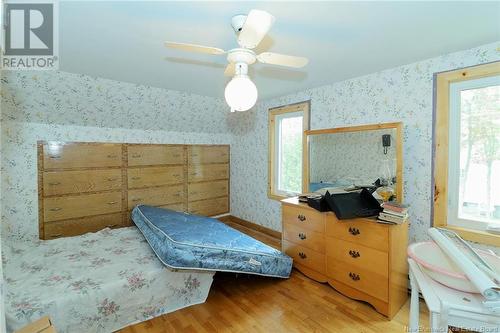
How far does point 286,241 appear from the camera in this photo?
8.85 ft

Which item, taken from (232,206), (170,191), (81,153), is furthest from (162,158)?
(232,206)

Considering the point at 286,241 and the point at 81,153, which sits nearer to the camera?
the point at 286,241

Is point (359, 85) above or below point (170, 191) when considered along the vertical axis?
above

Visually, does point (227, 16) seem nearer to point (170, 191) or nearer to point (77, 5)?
point (77, 5)

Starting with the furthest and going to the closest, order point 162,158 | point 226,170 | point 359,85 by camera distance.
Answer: point 226,170, point 162,158, point 359,85

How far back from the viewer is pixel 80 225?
3.20 meters

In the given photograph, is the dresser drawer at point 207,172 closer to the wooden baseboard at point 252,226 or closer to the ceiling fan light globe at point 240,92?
the wooden baseboard at point 252,226

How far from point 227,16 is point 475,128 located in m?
2.11

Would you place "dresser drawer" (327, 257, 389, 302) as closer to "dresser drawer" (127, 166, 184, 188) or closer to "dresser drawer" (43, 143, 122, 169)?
"dresser drawer" (127, 166, 184, 188)

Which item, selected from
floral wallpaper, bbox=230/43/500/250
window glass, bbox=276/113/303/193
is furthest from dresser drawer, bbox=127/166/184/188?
floral wallpaper, bbox=230/43/500/250

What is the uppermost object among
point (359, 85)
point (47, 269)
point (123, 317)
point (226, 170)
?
point (359, 85)

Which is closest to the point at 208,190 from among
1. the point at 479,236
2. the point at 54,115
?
the point at 54,115

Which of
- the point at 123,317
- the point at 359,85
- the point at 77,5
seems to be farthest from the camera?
the point at 359,85

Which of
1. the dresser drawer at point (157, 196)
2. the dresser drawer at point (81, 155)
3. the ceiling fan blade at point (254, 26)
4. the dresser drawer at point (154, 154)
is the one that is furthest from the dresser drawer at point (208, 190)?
the ceiling fan blade at point (254, 26)
